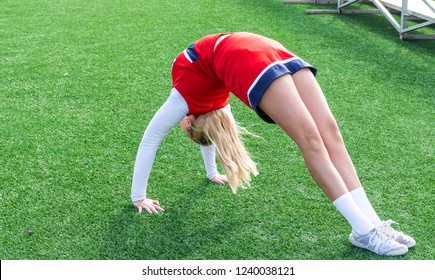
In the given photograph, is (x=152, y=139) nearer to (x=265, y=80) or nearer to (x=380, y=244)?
(x=265, y=80)

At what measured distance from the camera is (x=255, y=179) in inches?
131

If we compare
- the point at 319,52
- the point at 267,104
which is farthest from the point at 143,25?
the point at 267,104

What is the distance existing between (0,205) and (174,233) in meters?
0.93

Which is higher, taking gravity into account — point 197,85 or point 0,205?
point 197,85

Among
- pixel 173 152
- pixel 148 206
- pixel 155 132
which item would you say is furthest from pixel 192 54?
pixel 173 152

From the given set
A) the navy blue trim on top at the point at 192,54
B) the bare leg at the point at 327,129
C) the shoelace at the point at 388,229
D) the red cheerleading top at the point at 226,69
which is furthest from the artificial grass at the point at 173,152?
the navy blue trim on top at the point at 192,54

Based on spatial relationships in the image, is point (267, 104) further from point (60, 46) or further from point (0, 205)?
point (60, 46)

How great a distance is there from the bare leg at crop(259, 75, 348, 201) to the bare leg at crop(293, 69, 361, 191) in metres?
0.10

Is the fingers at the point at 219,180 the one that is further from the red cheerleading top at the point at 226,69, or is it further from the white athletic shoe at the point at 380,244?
the white athletic shoe at the point at 380,244

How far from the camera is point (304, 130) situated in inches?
96.0

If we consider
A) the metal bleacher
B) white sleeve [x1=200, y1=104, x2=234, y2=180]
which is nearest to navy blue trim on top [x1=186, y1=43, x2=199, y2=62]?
white sleeve [x1=200, y1=104, x2=234, y2=180]

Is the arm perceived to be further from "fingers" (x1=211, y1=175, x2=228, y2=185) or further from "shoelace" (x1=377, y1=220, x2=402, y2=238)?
"shoelace" (x1=377, y1=220, x2=402, y2=238)

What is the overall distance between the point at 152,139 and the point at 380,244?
113cm

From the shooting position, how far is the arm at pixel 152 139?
9.16 ft
